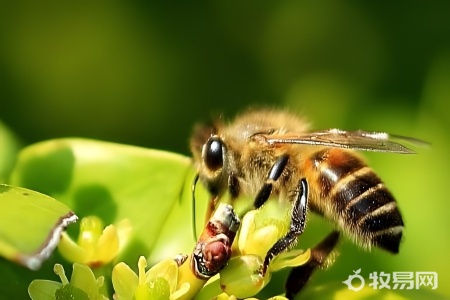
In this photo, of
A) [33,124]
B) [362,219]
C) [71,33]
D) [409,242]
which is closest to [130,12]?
[71,33]

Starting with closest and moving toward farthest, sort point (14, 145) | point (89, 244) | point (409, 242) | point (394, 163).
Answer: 1. point (89, 244)
2. point (14, 145)
3. point (409, 242)
4. point (394, 163)

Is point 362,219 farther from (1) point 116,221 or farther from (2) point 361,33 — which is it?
(2) point 361,33

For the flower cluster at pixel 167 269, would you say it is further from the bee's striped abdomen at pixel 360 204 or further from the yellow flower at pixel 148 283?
the bee's striped abdomen at pixel 360 204

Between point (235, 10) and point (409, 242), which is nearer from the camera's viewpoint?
point (409, 242)

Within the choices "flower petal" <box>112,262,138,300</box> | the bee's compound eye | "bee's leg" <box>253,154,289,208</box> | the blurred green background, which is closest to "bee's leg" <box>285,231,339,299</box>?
"bee's leg" <box>253,154,289,208</box>

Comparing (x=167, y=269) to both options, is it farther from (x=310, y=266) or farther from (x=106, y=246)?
(x=310, y=266)

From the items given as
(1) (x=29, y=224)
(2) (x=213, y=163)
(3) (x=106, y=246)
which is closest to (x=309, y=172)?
(2) (x=213, y=163)
